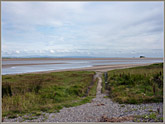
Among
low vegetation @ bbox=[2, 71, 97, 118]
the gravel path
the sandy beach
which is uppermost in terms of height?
the gravel path

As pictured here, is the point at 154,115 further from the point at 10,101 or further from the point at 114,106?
the point at 10,101

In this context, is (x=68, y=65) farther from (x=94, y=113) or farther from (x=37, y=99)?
(x=94, y=113)

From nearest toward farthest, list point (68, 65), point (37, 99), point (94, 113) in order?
point (94, 113) → point (37, 99) → point (68, 65)

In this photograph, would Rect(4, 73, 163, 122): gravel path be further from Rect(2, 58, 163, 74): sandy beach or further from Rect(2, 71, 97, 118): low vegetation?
Rect(2, 58, 163, 74): sandy beach

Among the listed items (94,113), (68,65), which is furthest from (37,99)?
(68,65)

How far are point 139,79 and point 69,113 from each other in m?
11.0

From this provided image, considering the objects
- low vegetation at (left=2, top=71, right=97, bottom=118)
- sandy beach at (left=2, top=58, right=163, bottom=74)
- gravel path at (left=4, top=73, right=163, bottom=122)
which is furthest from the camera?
sandy beach at (left=2, top=58, right=163, bottom=74)

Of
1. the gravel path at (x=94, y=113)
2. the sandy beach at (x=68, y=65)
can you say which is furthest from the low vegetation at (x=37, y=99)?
the sandy beach at (x=68, y=65)

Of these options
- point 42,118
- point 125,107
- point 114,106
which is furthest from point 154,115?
point 42,118

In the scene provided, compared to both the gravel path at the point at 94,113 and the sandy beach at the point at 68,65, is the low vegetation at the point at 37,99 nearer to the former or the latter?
the gravel path at the point at 94,113

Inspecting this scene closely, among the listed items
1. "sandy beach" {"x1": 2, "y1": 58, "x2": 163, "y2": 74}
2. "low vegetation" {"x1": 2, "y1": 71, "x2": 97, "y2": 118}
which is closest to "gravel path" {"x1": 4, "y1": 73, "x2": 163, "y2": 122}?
"low vegetation" {"x1": 2, "y1": 71, "x2": 97, "y2": 118}

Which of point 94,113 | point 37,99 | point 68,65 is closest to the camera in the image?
point 94,113

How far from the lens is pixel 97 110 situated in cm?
929

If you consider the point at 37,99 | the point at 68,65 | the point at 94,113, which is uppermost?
the point at 94,113
